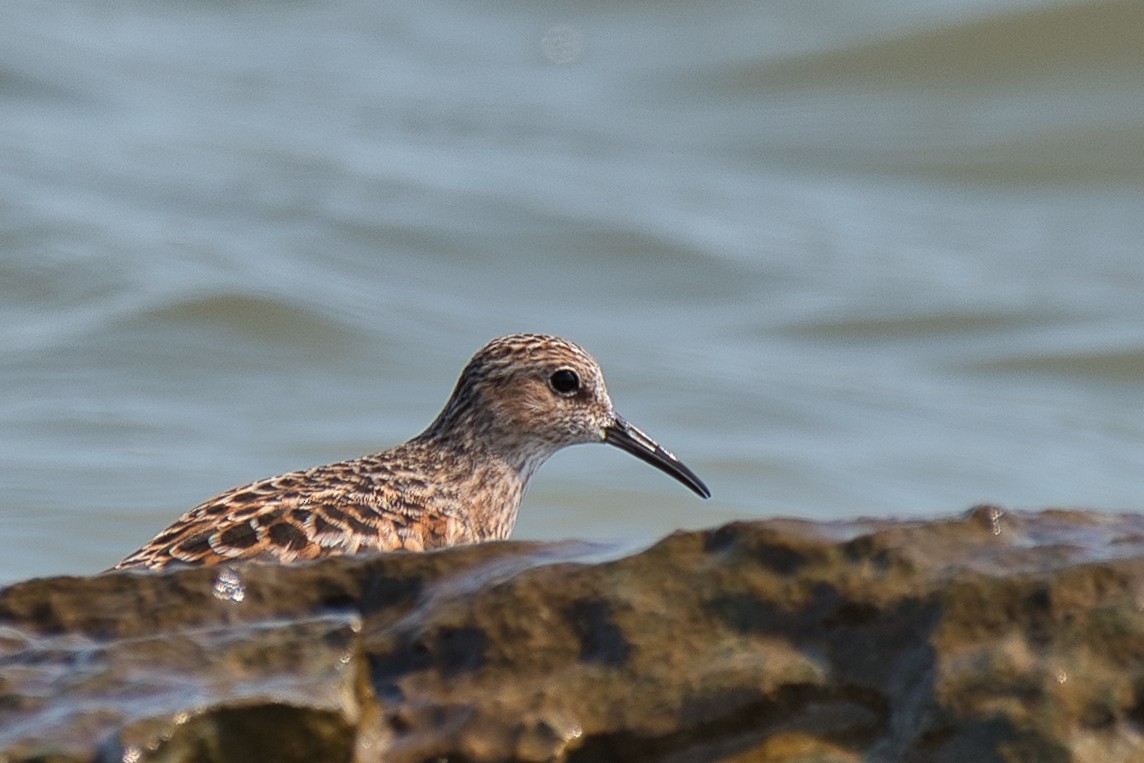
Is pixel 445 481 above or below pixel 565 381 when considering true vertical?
below

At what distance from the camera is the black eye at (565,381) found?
832cm

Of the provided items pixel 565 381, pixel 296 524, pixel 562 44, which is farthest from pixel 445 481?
pixel 562 44

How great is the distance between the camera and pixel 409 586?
4.49 meters

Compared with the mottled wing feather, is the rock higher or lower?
lower

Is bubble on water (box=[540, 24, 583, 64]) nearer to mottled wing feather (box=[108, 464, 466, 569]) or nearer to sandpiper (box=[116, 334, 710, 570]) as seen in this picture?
sandpiper (box=[116, 334, 710, 570])

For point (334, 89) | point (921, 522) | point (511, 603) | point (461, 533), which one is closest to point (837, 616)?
point (921, 522)

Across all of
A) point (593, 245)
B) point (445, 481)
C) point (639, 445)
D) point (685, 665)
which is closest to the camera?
point (685, 665)

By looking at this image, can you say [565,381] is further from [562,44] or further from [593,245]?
[562,44]

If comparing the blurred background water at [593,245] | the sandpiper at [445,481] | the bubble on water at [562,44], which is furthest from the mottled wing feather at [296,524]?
the bubble on water at [562,44]

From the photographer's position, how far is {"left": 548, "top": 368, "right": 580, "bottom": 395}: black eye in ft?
27.3

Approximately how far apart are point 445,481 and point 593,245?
394 inches

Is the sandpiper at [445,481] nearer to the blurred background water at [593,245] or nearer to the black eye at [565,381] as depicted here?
the black eye at [565,381]

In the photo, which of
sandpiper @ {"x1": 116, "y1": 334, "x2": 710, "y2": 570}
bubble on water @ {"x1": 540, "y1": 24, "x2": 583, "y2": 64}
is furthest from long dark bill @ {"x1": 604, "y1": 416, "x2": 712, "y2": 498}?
bubble on water @ {"x1": 540, "y1": 24, "x2": 583, "y2": 64}

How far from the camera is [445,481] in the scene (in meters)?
7.85
